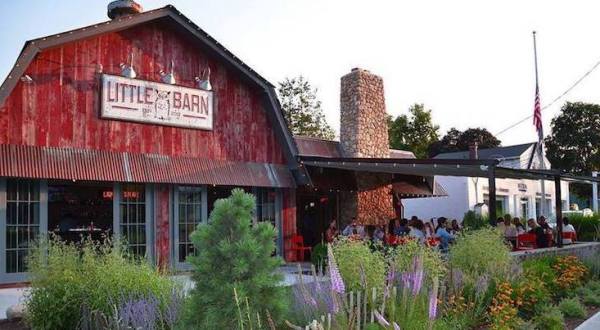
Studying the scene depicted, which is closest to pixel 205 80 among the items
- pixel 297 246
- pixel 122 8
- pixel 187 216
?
pixel 122 8

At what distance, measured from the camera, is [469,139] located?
4925 centimetres

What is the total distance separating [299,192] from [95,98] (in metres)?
6.79

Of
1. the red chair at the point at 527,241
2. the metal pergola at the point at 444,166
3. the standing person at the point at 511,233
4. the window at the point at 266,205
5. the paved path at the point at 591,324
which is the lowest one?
the paved path at the point at 591,324

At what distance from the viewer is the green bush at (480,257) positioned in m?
7.65

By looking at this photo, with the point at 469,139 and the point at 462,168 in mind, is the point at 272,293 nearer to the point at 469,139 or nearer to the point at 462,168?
the point at 462,168

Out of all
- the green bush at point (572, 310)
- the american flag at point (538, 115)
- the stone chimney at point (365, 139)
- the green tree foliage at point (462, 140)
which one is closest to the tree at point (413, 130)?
the green tree foliage at point (462, 140)

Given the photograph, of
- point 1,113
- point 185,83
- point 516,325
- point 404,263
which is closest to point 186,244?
point 185,83

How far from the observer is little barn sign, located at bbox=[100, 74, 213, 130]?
11172 mm

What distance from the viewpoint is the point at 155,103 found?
38.5ft

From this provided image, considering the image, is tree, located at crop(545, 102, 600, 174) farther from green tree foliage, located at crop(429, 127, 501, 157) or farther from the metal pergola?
the metal pergola

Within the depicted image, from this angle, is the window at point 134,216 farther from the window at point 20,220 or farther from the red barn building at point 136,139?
the window at point 20,220

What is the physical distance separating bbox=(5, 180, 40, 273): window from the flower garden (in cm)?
400

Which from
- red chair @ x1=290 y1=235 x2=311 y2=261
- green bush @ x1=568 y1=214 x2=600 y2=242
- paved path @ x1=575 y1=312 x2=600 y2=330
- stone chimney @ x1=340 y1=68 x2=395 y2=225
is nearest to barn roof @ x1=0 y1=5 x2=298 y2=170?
red chair @ x1=290 y1=235 x2=311 y2=261

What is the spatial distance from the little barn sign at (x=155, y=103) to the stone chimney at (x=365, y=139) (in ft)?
17.3
